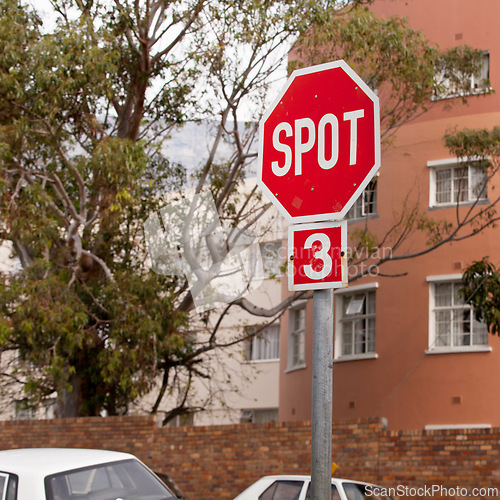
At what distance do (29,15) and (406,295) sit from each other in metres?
10.7

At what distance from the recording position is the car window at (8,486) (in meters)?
6.10

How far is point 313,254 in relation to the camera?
10.2 ft

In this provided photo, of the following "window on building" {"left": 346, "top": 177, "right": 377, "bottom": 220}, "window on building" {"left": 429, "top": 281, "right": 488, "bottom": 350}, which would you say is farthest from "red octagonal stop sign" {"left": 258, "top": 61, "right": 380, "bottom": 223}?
"window on building" {"left": 346, "top": 177, "right": 377, "bottom": 220}

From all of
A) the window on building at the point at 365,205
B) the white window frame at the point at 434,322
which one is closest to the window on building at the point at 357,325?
the white window frame at the point at 434,322

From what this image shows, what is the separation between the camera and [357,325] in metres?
19.9

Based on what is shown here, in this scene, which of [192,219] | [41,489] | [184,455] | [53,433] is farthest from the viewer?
[192,219]

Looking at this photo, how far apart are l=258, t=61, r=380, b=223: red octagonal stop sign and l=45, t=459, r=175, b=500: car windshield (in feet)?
12.5

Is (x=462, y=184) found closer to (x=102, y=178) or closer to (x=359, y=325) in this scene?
(x=359, y=325)

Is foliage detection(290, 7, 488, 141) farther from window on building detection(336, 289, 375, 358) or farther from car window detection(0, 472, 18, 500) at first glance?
car window detection(0, 472, 18, 500)

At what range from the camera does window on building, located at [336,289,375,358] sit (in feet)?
64.3

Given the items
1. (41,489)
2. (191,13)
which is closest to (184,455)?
(41,489)

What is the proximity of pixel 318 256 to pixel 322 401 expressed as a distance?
0.56 meters

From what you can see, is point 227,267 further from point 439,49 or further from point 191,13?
point 439,49

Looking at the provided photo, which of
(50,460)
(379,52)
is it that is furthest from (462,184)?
(50,460)
